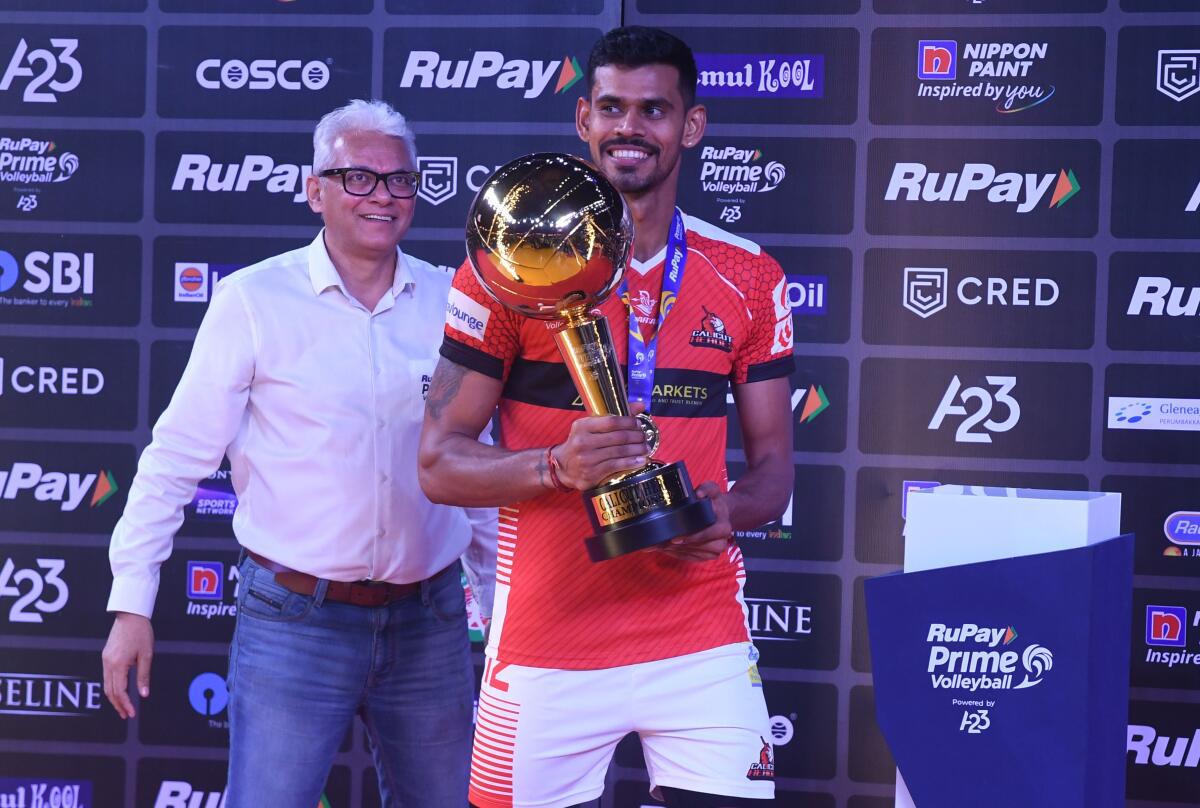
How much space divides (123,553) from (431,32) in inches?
82.5

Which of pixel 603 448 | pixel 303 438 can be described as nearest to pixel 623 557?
pixel 603 448

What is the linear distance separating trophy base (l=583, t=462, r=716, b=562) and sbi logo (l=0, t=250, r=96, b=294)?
282 centimetres

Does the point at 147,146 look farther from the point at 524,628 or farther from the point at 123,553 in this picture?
the point at 524,628

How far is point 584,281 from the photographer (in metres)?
1.94

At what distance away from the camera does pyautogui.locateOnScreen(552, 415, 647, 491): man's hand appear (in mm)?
1860

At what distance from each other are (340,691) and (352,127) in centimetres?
120

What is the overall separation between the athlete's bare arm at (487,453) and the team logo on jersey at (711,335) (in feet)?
1.05

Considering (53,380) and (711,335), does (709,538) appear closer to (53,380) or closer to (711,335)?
(711,335)

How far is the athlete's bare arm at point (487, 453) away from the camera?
73.5 inches

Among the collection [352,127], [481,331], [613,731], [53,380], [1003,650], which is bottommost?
[613,731]

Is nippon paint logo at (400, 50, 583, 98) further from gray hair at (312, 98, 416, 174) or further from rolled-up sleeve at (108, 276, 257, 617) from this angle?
rolled-up sleeve at (108, 276, 257, 617)

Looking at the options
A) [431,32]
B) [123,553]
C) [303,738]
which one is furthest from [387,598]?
[431,32]

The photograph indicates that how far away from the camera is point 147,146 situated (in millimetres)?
4129

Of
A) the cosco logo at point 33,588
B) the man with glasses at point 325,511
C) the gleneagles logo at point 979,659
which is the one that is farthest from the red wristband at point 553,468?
the cosco logo at point 33,588
